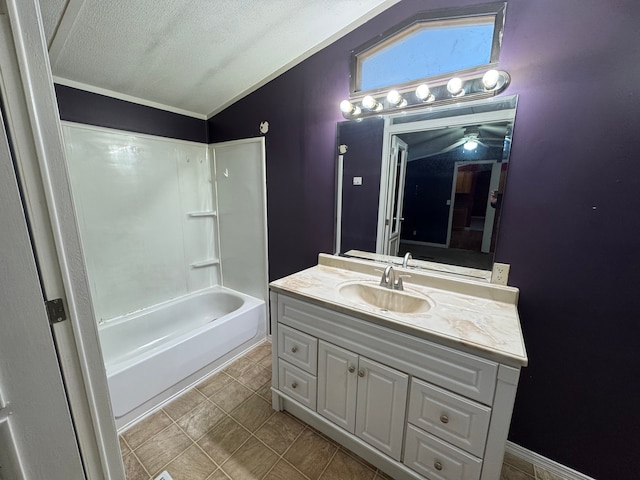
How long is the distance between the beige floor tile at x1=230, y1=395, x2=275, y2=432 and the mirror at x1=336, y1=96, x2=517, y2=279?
3.81ft

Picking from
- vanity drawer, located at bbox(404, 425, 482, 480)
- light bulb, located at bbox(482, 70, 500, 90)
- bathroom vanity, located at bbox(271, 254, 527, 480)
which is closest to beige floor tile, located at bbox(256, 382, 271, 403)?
bathroom vanity, located at bbox(271, 254, 527, 480)

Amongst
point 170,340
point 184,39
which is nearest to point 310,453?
point 170,340

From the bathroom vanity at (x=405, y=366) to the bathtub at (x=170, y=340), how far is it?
0.68m

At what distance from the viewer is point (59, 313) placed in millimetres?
736

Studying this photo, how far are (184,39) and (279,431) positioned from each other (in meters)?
2.32

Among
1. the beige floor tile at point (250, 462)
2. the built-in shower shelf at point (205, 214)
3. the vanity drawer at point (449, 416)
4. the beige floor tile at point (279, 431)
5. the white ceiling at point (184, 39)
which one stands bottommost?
the beige floor tile at point (250, 462)

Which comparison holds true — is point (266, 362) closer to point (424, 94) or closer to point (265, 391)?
point (265, 391)

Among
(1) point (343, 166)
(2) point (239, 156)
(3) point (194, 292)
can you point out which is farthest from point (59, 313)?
(3) point (194, 292)

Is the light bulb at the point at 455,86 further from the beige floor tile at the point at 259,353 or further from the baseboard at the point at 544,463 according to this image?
the beige floor tile at the point at 259,353

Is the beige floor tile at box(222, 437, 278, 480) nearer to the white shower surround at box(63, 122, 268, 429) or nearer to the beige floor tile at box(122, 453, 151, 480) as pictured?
the beige floor tile at box(122, 453, 151, 480)

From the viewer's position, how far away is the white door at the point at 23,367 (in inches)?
25.0

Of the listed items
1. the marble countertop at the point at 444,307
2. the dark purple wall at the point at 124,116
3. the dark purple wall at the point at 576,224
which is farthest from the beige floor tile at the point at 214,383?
the dark purple wall at the point at 124,116

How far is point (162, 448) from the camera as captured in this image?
1462mm

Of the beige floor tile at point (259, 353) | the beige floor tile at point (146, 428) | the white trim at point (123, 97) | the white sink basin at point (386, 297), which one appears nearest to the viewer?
the white sink basin at point (386, 297)
